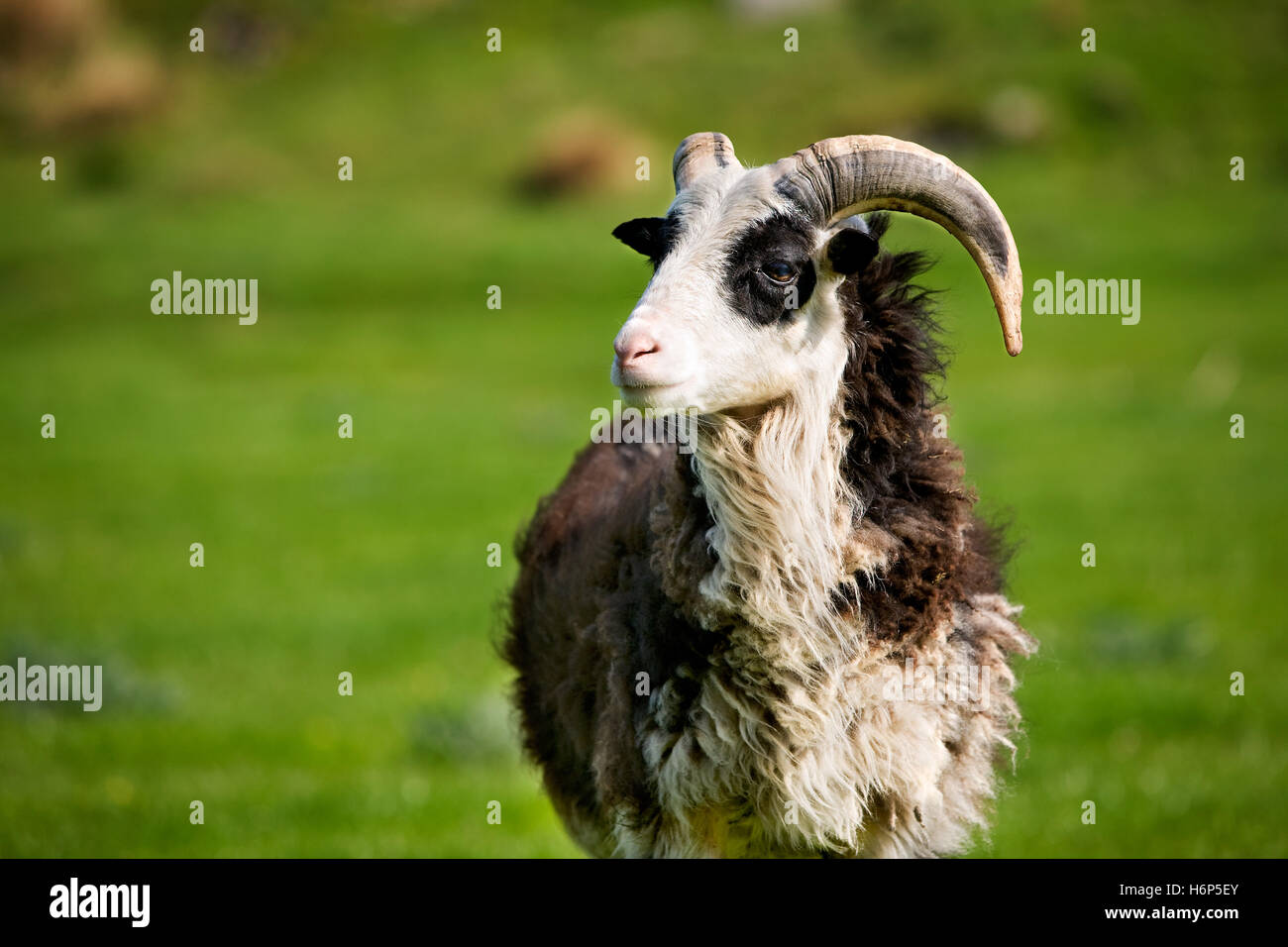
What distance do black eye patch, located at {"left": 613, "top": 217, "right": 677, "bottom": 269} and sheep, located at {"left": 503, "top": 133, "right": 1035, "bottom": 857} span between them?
0.05 feet

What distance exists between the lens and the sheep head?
5016 millimetres

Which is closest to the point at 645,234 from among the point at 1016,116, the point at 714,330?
the point at 714,330

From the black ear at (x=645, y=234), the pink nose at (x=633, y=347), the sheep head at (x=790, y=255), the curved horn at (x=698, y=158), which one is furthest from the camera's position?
the curved horn at (x=698, y=158)

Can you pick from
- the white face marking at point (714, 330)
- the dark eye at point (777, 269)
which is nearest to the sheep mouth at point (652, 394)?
the white face marking at point (714, 330)

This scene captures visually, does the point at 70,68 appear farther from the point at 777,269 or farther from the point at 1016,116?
the point at 777,269

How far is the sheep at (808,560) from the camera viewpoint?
17.0 feet

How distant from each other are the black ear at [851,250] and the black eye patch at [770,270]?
104 millimetres

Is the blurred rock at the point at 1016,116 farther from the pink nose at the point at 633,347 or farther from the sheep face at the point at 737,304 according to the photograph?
the pink nose at the point at 633,347

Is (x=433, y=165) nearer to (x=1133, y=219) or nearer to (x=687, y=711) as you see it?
(x=1133, y=219)

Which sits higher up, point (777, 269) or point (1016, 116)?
point (1016, 116)

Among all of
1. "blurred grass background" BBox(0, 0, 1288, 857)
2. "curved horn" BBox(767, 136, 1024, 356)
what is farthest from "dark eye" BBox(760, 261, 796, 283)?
"blurred grass background" BBox(0, 0, 1288, 857)

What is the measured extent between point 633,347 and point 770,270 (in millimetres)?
681

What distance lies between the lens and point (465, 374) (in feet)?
90.1
